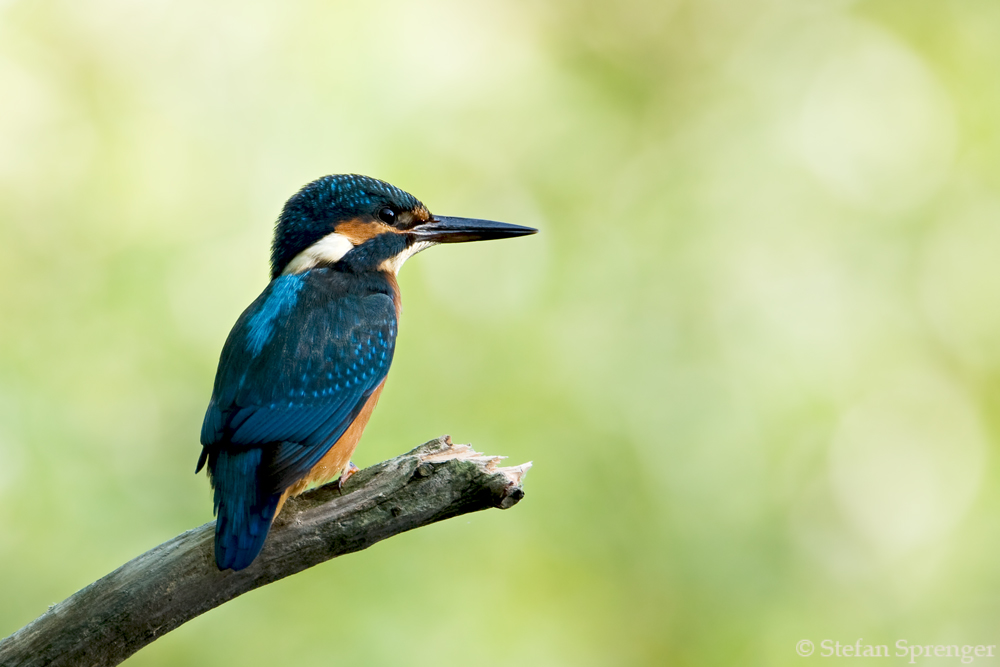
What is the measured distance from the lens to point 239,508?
2170 millimetres

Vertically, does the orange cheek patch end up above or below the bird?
above

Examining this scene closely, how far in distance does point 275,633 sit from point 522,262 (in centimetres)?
206

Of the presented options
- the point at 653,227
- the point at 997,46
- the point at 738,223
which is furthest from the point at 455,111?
the point at 997,46

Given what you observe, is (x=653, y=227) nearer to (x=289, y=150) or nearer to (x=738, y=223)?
(x=738, y=223)

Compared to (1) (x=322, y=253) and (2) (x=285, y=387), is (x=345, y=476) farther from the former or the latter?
(1) (x=322, y=253)

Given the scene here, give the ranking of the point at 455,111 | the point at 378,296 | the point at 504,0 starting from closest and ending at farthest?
the point at 378,296
the point at 455,111
the point at 504,0

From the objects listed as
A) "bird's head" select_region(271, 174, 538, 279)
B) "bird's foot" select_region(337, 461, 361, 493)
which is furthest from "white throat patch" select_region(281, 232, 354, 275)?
"bird's foot" select_region(337, 461, 361, 493)

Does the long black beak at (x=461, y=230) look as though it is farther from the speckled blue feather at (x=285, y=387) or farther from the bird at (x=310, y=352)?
the speckled blue feather at (x=285, y=387)

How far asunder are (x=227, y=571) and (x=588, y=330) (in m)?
2.59

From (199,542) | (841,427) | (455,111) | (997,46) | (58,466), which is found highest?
(997,46)

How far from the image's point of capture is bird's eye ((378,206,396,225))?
3.04 m

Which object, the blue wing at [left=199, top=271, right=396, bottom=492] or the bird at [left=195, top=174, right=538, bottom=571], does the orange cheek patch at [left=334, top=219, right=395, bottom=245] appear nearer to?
the bird at [left=195, top=174, right=538, bottom=571]

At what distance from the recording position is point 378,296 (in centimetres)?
284

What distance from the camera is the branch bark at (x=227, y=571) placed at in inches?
83.9
